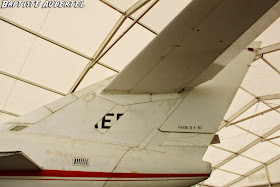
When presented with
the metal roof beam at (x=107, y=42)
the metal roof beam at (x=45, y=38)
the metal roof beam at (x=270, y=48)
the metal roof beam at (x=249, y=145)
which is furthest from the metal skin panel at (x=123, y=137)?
the metal roof beam at (x=249, y=145)

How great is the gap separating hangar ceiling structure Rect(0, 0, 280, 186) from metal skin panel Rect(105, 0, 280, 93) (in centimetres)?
405

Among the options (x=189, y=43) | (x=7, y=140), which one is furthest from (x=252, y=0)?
(x=7, y=140)

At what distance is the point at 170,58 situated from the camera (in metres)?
2.36

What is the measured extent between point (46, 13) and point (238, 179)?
18202mm

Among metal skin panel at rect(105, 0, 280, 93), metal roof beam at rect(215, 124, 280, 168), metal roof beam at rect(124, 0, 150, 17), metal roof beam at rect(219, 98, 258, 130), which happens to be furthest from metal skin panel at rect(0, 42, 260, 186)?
metal roof beam at rect(215, 124, 280, 168)

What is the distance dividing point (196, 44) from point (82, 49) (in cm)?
559

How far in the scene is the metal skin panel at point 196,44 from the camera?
1898 millimetres

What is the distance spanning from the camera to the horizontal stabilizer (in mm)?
2012

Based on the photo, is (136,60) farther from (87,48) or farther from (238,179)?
(238,179)

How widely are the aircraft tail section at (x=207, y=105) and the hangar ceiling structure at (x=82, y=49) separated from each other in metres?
3.77

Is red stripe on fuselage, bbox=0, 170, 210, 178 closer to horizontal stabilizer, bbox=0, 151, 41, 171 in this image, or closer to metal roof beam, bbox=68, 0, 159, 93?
horizontal stabilizer, bbox=0, 151, 41, 171

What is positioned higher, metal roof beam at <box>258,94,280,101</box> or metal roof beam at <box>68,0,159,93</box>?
metal roof beam at <box>68,0,159,93</box>

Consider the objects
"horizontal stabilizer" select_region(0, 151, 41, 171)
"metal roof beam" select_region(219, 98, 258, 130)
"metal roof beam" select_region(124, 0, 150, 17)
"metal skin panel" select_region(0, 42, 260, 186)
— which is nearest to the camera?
"horizontal stabilizer" select_region(0, 151, 41, 171)

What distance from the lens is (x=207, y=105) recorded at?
3.00 metres
